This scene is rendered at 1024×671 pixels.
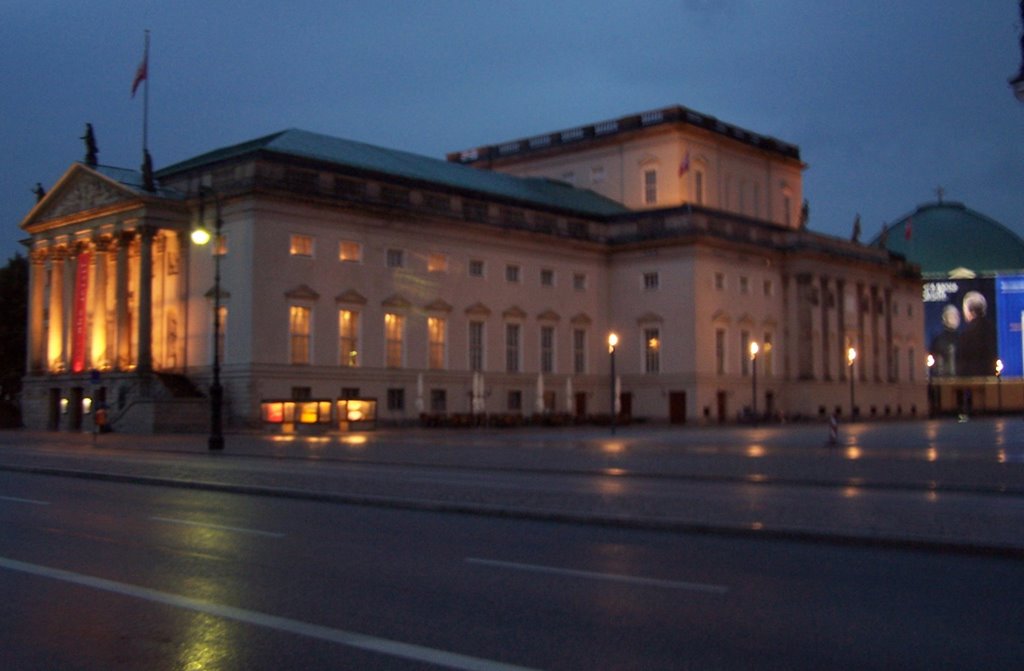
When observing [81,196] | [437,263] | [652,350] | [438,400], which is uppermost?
[81,196]

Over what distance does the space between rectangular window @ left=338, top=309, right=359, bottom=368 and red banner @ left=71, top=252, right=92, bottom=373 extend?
53.3 ft

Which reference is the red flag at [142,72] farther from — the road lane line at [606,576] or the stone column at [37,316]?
the road lane line at [606,576]

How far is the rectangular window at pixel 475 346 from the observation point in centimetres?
6888

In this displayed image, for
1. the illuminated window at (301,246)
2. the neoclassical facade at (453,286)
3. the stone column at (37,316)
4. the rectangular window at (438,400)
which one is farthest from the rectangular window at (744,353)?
the stone column at (37,316)

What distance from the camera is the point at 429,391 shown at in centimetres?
6556

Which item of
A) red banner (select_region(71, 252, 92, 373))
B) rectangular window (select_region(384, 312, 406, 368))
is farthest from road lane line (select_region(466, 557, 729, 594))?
red banner (select_region(71, 252, 92, 373))

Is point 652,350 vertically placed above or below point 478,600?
A: above

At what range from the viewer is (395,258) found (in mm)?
64312

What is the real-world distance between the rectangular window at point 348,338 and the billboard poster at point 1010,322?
81.8m

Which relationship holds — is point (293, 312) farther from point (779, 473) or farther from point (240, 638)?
point (240, 638)

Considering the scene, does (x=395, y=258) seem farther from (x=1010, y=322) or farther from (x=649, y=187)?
(x=1010, y=322)

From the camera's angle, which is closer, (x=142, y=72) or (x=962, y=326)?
(x=142, y=72)

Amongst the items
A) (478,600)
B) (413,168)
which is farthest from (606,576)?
(413,168)

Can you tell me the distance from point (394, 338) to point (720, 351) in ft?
81.2
